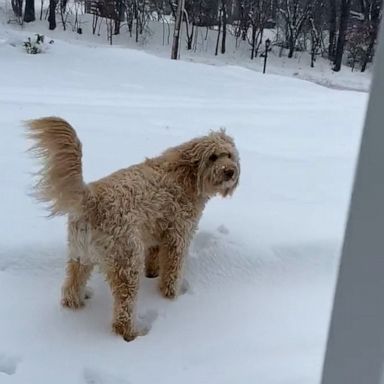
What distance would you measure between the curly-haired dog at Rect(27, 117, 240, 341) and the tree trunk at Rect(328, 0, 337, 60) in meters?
16.0

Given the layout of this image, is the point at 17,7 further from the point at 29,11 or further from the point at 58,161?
the point at 58,161

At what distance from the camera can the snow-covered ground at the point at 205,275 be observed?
2.01 metres

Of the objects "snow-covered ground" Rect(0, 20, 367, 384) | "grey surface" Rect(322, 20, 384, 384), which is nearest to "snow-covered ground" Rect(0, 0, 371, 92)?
"snow-covered ground" Rect(0, 20, 367, 384)

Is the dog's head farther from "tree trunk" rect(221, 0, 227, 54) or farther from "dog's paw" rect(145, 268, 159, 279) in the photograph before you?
"tree trunk" rect(221, 0, 227, 54)

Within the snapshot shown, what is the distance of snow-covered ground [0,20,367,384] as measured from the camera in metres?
2.01

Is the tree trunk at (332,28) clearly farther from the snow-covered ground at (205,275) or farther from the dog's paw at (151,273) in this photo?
the dog's paw at (151,273)

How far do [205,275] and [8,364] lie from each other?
97 cm

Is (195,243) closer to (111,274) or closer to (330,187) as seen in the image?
(111,274)

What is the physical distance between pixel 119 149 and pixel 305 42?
1679cm

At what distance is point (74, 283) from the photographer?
7.34 ft

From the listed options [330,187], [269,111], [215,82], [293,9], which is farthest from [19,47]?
[293,9]

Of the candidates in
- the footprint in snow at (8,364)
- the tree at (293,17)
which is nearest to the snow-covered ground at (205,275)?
the footprint in snow at (8,364)

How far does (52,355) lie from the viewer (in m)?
2.02

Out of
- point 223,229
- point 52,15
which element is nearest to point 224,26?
point 52,15
